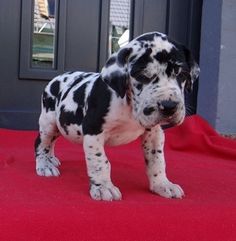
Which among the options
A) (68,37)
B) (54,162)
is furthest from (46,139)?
(68,37)

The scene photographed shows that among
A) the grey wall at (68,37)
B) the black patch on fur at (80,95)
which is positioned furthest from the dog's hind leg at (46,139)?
the grey wall at (68,37)

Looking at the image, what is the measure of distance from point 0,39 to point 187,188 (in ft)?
8.62

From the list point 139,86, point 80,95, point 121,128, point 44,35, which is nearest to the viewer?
point 139,86

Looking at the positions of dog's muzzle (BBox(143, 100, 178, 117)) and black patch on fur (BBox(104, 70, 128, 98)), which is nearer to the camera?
dog's muzzle (BBox(143, 100, 178, 117))

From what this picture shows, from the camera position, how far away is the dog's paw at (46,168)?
265 cm

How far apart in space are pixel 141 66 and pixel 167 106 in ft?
0.69

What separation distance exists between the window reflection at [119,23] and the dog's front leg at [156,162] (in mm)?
2446

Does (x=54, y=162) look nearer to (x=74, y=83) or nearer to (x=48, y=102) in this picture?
(x=48, y=102)

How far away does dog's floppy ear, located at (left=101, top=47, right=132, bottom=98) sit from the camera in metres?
2.04

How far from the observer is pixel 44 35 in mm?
4594

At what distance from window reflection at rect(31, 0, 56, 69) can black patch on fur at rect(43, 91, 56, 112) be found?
1737mm

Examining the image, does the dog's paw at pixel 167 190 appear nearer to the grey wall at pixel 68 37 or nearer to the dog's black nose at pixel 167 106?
the dog's black nose at pixel 167 106

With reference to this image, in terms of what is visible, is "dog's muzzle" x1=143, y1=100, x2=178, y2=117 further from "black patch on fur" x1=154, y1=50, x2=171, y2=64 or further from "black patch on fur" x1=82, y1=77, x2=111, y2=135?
"black patch on fur" x1=82, y1=77, x2=111, y2=135

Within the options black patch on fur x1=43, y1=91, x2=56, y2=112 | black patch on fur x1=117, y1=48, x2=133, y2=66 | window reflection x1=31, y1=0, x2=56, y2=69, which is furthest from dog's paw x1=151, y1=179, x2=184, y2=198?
window reflection x1=31, y1=0, x2=56, y2=69
